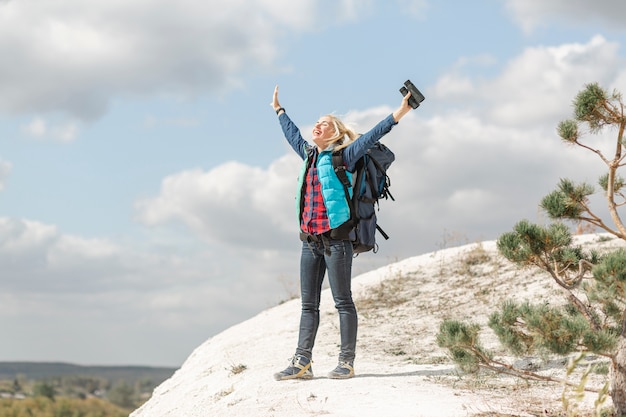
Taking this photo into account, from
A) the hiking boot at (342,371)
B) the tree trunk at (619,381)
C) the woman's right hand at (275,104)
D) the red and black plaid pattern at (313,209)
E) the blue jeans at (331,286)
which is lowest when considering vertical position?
the tree trunk at (619,381)

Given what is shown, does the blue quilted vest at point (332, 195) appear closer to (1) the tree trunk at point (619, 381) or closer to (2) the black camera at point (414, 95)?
(2) the black camera at point (414, 95)

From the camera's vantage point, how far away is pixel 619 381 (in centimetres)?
589

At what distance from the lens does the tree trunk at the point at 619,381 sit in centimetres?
585

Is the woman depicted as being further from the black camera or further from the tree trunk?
the tree trunk

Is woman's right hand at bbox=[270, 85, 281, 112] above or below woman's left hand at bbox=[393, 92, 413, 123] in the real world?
above

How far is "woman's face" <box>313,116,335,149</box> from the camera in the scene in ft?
22.2

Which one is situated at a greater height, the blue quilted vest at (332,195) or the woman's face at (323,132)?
the woman's face at (323,132)

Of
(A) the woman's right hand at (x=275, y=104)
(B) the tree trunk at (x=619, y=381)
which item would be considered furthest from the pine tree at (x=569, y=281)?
(A) the woman's right hand at (x=275, y=104)

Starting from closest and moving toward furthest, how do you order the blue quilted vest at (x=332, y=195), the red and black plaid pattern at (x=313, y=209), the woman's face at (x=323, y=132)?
the blue quilted vest at (x=332, y=195) → the red and black plaid pattern at (x=313, y=209) → the woman's face at (x=323, y=132)

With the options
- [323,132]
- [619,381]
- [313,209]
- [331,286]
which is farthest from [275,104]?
[619,381]

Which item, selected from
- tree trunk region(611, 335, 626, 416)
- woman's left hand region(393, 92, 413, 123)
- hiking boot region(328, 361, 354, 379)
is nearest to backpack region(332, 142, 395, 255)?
woman's left hand region(393, 92, 413, 123)

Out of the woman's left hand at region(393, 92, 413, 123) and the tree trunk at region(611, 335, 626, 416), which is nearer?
the tree trunk at region(611, 335, 626, 416)

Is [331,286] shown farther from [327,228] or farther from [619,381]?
[619,381]

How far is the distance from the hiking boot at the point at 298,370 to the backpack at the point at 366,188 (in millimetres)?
1155
